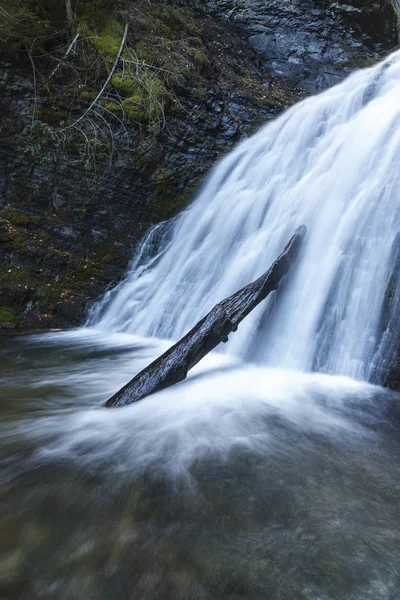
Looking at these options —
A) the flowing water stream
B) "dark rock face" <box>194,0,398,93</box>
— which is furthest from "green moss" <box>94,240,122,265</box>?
"dark rock face" <box>194,0,398,93</box>

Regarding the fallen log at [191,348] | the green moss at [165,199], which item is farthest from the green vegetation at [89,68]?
the fallen log at [191,348]

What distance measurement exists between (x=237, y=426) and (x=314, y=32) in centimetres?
1458

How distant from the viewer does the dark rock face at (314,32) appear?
40.3 ft

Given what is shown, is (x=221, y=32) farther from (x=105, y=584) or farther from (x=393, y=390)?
(x=105, y=584)

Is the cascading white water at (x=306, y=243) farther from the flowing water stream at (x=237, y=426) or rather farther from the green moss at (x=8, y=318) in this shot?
the green moss at (x=8, y=318)

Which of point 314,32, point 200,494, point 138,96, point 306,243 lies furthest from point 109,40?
point 200,494

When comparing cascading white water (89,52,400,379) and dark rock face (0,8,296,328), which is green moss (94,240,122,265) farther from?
cascading white water (89,52,400,379)

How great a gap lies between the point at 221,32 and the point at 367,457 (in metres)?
13.7

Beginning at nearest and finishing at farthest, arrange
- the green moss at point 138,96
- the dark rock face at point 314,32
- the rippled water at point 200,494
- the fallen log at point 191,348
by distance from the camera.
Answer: the rippled water at point 200,494 < the fallen log at point 191,348 < the green moss at point 138,96 < the dark rock face at point 314,32

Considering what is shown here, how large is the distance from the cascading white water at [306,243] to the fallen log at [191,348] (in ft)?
2.90

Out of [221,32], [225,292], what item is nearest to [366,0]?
[221,32]

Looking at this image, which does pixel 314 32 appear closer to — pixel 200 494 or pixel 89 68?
pixel 89 68

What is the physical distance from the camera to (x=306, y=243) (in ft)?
17.7

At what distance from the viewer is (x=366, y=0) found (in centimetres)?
1245
